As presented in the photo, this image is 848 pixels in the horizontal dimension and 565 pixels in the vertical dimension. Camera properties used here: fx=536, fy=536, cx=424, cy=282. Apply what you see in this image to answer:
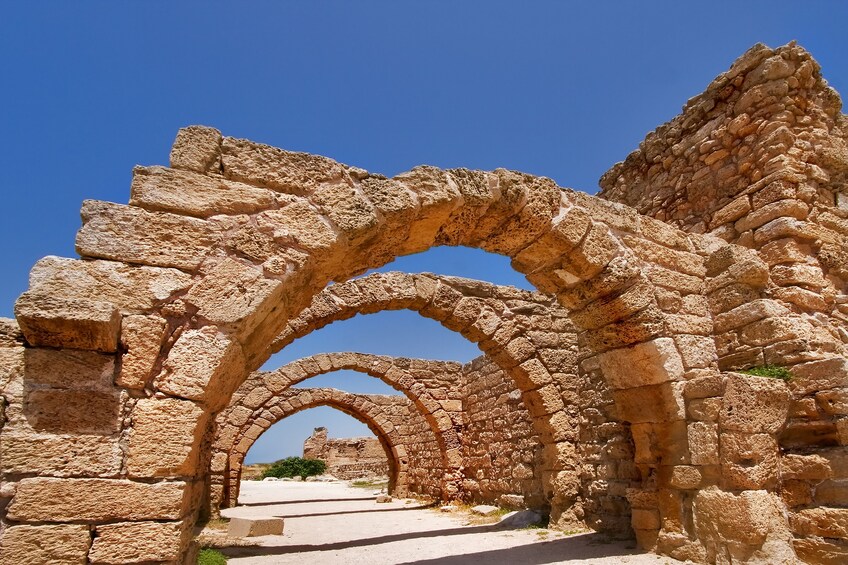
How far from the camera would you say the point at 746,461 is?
4.02 meters

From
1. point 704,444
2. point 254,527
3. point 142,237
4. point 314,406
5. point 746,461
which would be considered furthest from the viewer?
point 314,406

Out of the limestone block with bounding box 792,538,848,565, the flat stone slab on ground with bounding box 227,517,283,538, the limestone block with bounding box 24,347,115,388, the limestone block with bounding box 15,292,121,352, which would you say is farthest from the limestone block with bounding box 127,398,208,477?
the flat stone slab on ground with bounding box 227,517,283,538

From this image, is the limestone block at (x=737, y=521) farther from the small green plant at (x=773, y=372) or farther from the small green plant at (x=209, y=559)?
the small green plant at (x=209, y=559)

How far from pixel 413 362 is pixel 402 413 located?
3.13 m

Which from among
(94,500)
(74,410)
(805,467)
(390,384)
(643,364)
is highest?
(390,384)

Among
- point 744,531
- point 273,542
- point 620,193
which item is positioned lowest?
point 273,542

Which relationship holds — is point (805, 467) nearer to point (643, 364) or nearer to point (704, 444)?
point (704, 444)

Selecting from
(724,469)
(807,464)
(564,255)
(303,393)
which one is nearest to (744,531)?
(724,469)

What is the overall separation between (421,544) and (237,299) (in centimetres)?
481

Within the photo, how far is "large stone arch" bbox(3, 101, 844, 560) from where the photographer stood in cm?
256

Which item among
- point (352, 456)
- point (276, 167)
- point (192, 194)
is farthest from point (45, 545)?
point (352, 456)

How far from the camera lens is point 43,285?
8.65 ft

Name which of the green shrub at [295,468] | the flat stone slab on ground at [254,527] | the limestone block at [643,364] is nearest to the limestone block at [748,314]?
the limestone block at [643,364]

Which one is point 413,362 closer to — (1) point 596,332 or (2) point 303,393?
(2) point 303,393
